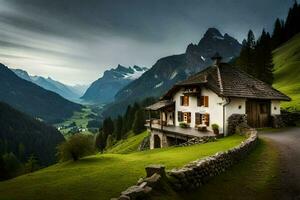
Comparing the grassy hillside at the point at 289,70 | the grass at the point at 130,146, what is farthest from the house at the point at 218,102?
the grass at the point at 130,146

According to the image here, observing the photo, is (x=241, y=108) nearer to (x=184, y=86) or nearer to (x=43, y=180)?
(x=184, y=86)

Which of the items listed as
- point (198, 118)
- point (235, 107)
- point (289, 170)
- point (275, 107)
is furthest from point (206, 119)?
point (289, 170)

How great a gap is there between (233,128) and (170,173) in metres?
27.6

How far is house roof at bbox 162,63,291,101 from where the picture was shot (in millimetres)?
41034

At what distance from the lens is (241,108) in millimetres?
41750

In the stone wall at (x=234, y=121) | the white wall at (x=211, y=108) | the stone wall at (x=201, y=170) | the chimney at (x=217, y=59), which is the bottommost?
the stone wall at (x=201, y=170)

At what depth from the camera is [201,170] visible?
52.1 feet

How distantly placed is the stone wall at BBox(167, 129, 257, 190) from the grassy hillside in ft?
140

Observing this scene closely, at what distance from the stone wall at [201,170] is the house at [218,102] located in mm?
18674

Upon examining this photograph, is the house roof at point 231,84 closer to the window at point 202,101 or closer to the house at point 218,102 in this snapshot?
the house at point 218,102

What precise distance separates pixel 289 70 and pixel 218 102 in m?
65.2

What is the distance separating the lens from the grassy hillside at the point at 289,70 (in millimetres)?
73562

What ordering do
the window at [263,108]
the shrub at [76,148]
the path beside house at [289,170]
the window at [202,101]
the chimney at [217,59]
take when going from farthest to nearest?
the chimney at [217,59]
the window at [263,108]
the window at [202,101]
the shrub at [76,148]
the path beside house at [289,170]

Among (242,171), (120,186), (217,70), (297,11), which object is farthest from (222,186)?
(297,11)
